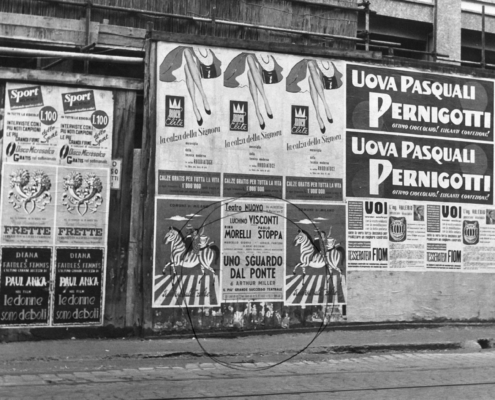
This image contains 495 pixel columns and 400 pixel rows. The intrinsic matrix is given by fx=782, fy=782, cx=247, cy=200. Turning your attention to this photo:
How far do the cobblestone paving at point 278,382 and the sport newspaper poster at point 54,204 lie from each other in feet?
5.96

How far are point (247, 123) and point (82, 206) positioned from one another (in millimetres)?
2784

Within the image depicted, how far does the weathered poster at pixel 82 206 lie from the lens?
35.4 ft

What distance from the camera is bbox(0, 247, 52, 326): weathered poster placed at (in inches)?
410

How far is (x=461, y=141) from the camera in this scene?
13.3 m

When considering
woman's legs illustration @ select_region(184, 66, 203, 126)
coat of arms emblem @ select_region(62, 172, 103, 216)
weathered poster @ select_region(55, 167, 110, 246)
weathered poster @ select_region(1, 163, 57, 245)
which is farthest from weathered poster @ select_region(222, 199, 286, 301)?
weathered poster @ select_region(1, 163, 57, 245)

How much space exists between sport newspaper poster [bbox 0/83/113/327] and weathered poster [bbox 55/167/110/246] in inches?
0.5

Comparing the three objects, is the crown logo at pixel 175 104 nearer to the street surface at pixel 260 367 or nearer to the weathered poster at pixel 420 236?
the weathered poster at pixel 420 236

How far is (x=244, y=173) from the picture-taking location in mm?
11773

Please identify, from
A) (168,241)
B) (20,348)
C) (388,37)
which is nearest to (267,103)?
(168,241)

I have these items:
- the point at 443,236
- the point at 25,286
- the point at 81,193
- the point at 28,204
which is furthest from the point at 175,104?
the point at 443,236

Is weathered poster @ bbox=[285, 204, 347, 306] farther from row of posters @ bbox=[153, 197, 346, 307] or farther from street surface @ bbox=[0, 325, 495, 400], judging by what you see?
street surface @ bbox=[0, 325, 495, 400]

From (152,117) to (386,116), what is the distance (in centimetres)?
396

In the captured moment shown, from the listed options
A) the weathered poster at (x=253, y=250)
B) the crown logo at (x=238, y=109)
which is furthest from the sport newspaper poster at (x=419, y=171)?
the crown logo at (x=238, y=109)

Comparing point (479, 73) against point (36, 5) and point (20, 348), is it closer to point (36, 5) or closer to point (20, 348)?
point (36, 5)
